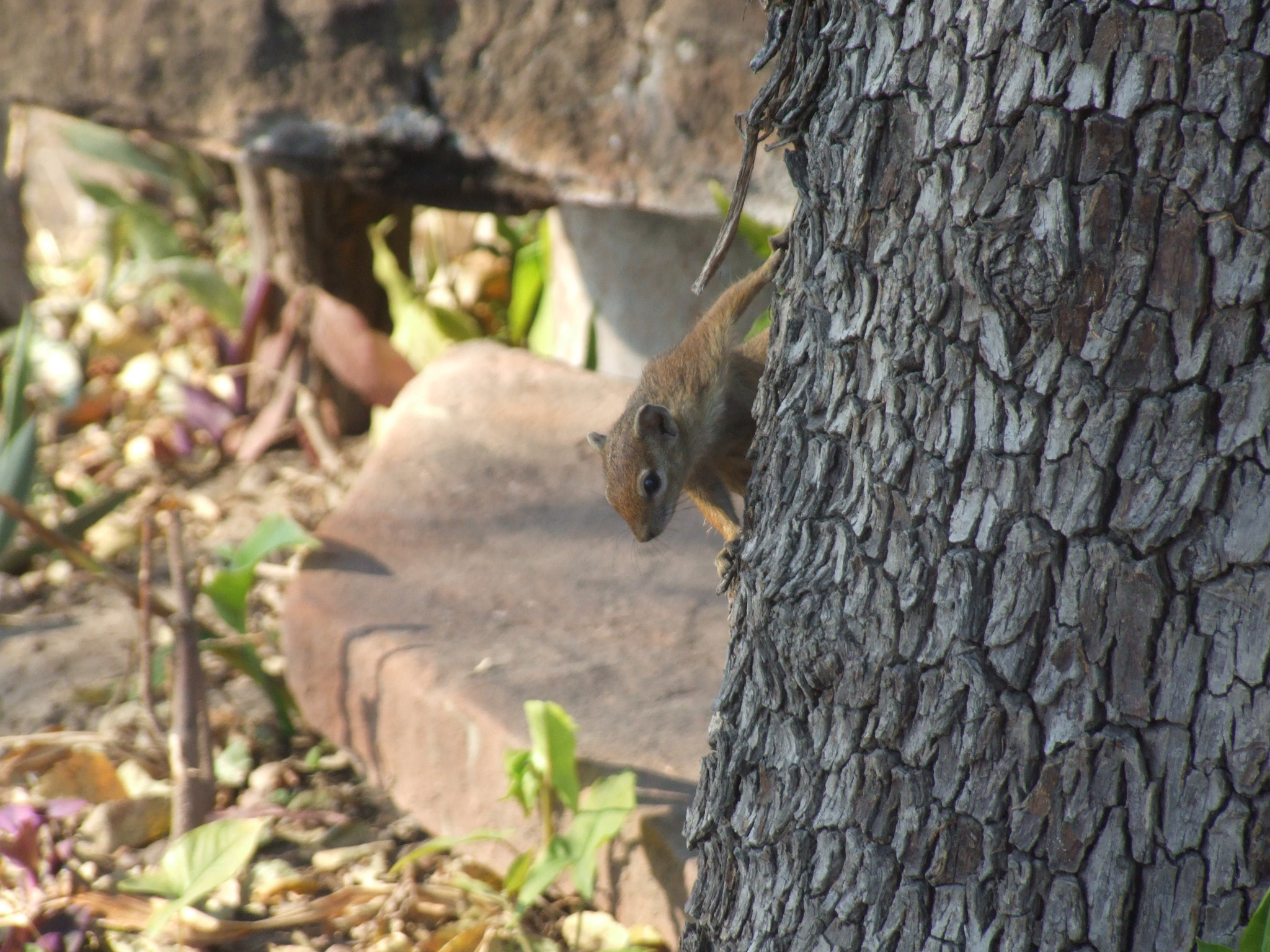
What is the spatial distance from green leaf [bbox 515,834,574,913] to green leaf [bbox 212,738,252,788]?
1214mm

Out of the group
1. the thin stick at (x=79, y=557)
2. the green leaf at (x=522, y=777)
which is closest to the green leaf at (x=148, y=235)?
the thin stick at (x=79, y=557)

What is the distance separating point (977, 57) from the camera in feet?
4.66

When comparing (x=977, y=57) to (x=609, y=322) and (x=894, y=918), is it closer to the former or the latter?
(x=894, y=918)

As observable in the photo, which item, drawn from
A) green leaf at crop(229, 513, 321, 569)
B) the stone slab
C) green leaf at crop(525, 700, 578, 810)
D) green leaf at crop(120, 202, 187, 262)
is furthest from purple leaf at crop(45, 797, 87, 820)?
green leaf at crop(120, 202, 187, 262)

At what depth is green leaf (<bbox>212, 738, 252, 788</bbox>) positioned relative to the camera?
131 inches

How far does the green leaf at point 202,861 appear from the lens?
2.55m

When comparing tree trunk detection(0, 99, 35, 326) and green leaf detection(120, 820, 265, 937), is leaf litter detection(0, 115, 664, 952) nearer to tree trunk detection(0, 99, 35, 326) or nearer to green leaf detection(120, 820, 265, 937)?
green leaf detection(120, 820, 265, 937)

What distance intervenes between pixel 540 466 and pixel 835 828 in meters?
2.52

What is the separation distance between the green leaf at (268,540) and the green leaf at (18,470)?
1.15 meters

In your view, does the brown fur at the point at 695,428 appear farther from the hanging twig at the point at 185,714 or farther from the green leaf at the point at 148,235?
the green leaf at the point at 148,235

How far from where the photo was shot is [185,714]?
3012mm

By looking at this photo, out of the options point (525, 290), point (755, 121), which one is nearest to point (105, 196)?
point (525, 290)

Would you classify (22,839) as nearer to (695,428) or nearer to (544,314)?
(695,428)

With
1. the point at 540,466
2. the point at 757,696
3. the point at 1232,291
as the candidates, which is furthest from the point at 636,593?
the point at 1232,291
